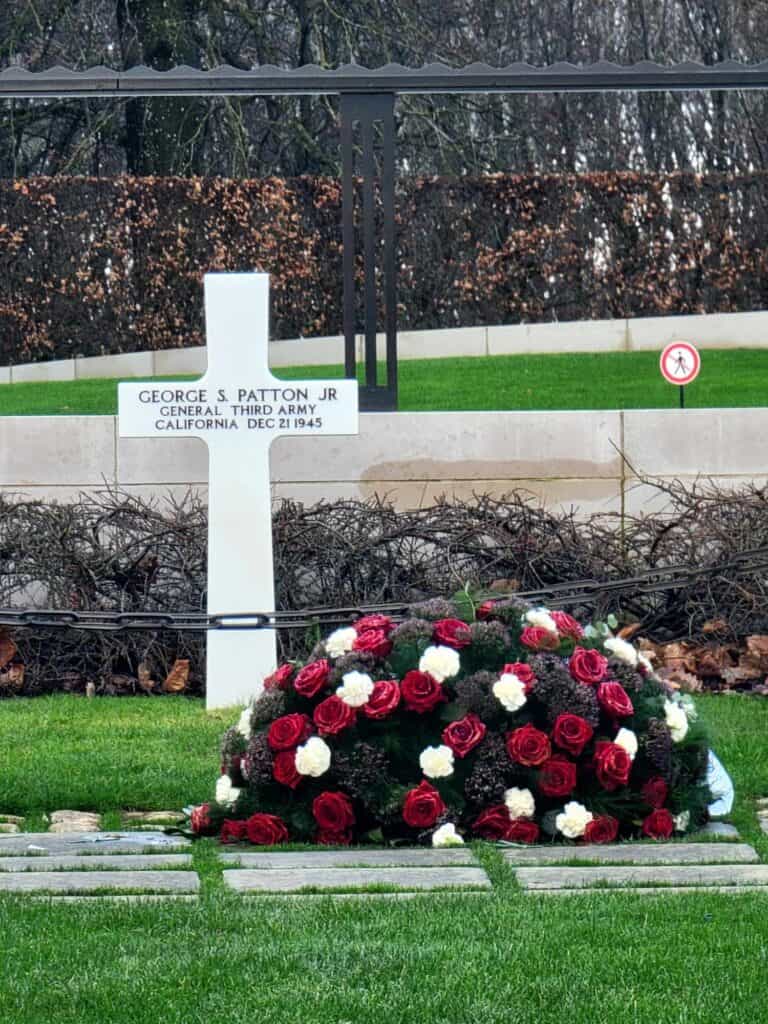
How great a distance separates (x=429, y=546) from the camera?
999cm

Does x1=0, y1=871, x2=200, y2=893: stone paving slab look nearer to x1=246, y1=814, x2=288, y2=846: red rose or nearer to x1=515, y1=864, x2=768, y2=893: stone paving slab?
x1=246, y1=814, x2=288, y2=846: red rose

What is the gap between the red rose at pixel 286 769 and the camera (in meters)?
5.96

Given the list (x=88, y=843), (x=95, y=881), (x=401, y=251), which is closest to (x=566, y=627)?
(x=88, y=843)

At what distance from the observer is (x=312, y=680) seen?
20.1 feet

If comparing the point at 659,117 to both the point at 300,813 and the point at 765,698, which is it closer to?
the point at 765,698

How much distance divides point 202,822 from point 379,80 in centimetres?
555

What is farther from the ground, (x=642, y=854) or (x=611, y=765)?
(x=611, y=765)

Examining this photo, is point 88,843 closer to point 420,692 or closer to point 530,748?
point 420,692

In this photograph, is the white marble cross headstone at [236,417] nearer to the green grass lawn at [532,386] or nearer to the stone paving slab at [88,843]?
the stone paving slab at [88,843]

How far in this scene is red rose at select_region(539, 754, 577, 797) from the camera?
5.88 m

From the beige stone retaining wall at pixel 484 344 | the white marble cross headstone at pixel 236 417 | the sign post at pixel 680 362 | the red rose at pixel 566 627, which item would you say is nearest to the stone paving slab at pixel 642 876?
the red rose at pixel 566 627

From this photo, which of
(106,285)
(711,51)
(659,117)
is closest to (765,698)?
(106,285)

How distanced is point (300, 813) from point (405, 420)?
4.74 metres

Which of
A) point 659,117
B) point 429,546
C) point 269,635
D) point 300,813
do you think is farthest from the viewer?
point 659,117
